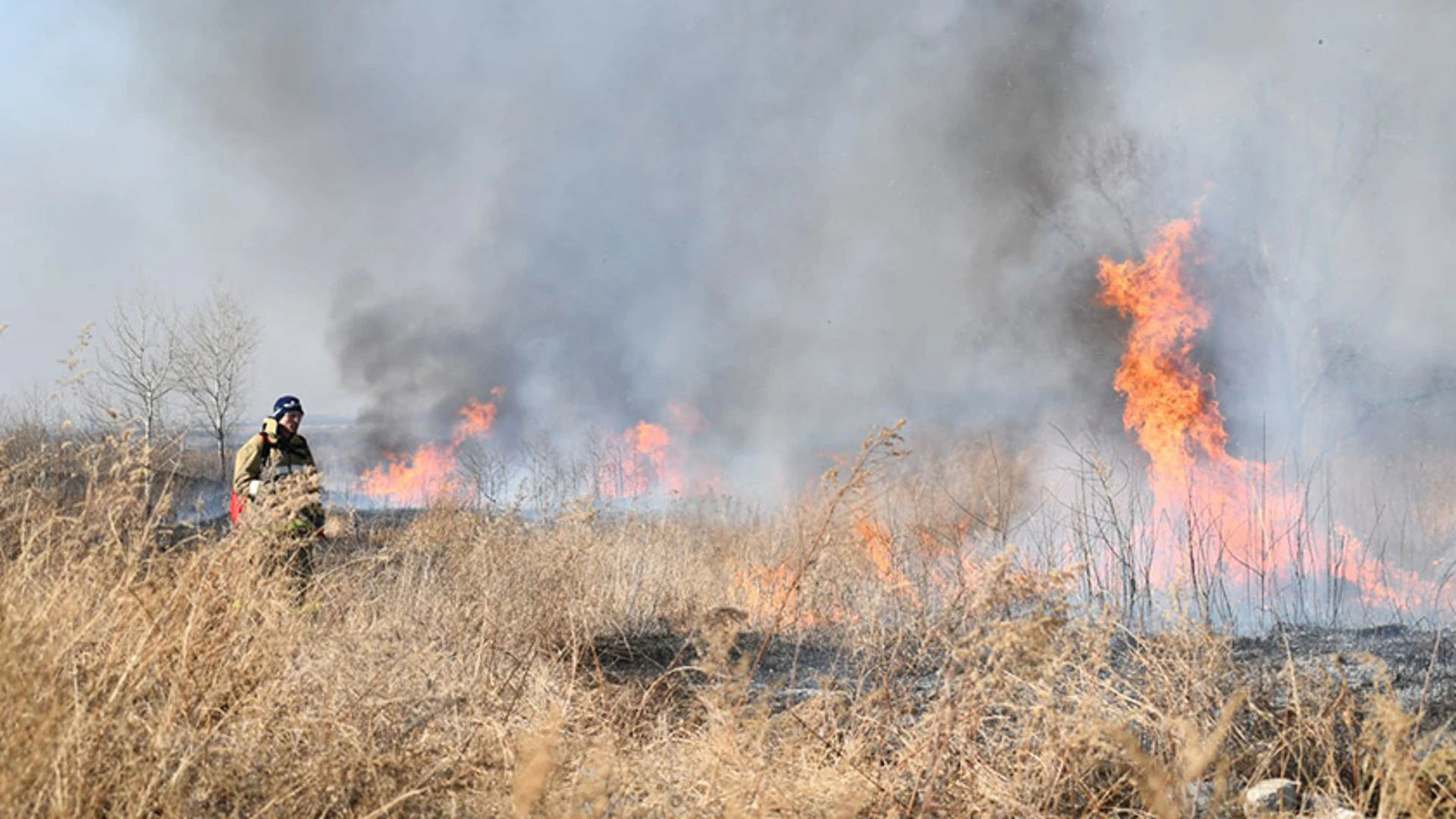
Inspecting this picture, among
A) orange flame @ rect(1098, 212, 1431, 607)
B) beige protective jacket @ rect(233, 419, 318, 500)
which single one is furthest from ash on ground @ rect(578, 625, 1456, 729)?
orange flame @ rect(1098, 212, 1431, 607)

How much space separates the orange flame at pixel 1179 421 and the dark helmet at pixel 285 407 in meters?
8.51

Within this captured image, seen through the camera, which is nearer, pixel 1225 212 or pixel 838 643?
pixel 838 643

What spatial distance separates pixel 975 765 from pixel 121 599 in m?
2.80

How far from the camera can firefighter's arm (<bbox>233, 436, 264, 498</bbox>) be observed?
611cm

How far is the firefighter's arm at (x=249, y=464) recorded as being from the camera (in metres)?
6.11

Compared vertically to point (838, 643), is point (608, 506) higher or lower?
higher

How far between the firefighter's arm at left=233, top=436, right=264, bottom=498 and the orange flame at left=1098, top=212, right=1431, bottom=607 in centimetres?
865

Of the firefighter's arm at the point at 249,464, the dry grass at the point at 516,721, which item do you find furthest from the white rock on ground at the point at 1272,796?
the firefighter's arm at the point at 249,464

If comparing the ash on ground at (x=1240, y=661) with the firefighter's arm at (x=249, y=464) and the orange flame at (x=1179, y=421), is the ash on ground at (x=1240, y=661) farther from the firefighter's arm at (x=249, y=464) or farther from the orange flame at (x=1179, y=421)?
the orange flame at (x=1179, y=421)

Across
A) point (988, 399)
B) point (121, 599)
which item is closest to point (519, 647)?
point (121, 599)

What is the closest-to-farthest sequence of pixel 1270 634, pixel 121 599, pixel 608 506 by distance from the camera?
pixel 121 599, pixel 1270 634, pixel 608 506

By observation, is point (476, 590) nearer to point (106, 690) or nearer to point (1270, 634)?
point (106, 690)

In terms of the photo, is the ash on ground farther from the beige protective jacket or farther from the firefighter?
the beige protective jacket

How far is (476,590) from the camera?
5992 millimetres
